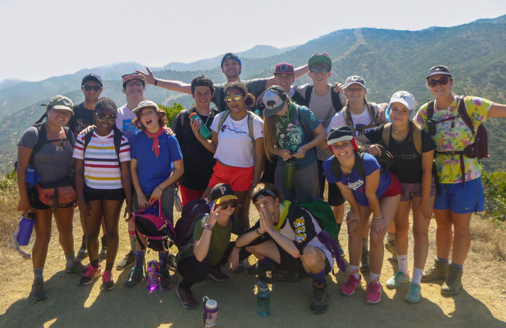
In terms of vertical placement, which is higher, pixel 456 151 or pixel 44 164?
pixel 44 164

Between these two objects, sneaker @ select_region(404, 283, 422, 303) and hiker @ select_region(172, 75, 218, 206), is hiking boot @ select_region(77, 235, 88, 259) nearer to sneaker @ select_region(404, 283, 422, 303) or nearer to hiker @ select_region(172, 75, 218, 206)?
hiker @ select_region(172, 75, 218, 206)

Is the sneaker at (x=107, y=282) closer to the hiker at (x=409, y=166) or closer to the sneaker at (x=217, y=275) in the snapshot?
the sneaker at (x=217, y=275)

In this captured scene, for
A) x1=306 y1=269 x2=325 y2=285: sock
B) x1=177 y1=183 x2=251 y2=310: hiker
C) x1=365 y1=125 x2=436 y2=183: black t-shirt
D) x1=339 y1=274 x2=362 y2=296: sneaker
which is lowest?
x1=339 y1=274 x2=362 y2=296: sneaker

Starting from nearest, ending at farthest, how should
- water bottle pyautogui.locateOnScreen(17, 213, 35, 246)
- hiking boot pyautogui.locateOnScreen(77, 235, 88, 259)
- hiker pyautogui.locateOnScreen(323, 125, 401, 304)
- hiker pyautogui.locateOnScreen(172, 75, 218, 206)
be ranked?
1. hiker pyautogui.locateOnScreen(323, 125, 401, 304)
2. water bottle pyautogui.locateOnScreen(17, 213, 35, 246)
3. hiker pyautogui.locateOnScreen(172, 75, 218, 206)
4. hiking boot pyautogui.locateOnScreen(77, 235, 88, 259)

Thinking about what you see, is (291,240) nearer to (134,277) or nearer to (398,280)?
(398,280)

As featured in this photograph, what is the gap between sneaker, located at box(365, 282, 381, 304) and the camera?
3.55m

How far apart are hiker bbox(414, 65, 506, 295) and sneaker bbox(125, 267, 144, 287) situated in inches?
151

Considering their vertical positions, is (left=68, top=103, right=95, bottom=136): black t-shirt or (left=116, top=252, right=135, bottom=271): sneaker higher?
(left=68, top=103, right=95, bottom=136): black t-shirt

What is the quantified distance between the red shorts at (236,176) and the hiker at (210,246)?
1.06 ft

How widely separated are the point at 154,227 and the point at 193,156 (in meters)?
1.16

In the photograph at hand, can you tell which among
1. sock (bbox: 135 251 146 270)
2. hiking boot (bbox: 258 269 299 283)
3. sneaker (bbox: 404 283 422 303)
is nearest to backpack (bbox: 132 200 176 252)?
sock (bbox: 135 251 146 270)

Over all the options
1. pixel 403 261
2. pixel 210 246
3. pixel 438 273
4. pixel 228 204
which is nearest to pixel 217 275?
pixel 210 246

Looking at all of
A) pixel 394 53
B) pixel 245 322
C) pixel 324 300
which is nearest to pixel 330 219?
pixel 324 300

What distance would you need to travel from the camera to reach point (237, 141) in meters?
3.87
